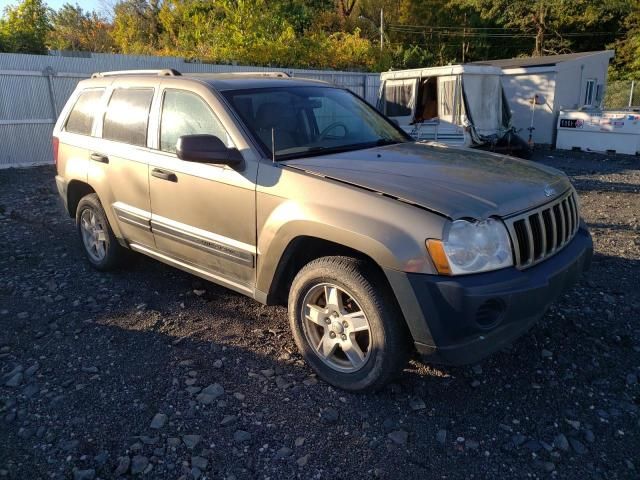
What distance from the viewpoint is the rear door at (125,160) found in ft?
14.0

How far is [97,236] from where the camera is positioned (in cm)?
514

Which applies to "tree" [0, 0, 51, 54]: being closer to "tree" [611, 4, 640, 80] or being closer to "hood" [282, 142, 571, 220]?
"hood" [282, 142, 571, 220]

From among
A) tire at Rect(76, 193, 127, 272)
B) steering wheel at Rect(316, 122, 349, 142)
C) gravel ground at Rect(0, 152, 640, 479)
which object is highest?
steering wheel at Rect(316, 122, 349, 142)

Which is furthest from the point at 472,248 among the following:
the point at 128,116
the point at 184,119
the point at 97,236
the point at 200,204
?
the point at 97,236

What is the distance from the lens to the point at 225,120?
3604 millimetres

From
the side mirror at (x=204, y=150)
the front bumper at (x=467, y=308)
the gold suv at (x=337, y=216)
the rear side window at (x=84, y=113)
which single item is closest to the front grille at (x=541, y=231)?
the gold suv at (x=337, y=216)

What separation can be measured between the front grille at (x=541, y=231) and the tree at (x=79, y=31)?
123 ft

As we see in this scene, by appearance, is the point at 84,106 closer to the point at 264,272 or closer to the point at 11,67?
the point at 264,272

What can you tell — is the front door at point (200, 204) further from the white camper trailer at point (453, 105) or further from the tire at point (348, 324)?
the white camper trailer at point (453, 105)

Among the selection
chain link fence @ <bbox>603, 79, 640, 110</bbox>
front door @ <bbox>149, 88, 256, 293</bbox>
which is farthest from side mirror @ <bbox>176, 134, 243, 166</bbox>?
chain link fence @ <bbox>603, 79, 640, 110</bbox>

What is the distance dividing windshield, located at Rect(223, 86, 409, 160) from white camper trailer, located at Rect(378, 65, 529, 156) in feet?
30.2

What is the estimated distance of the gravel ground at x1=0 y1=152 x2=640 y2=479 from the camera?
2.63m

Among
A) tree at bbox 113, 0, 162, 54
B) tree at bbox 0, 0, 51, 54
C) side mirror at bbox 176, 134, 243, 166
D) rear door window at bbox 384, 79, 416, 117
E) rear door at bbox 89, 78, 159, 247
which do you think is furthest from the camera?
tree at bbox 113, 0, 162, 54

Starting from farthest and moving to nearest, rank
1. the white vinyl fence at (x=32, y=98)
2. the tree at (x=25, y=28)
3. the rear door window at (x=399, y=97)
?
the tree at (x=25, y=28)
the rear door window at (x=399, y=97)
the white vinyl fence at (x=32, y=98)
